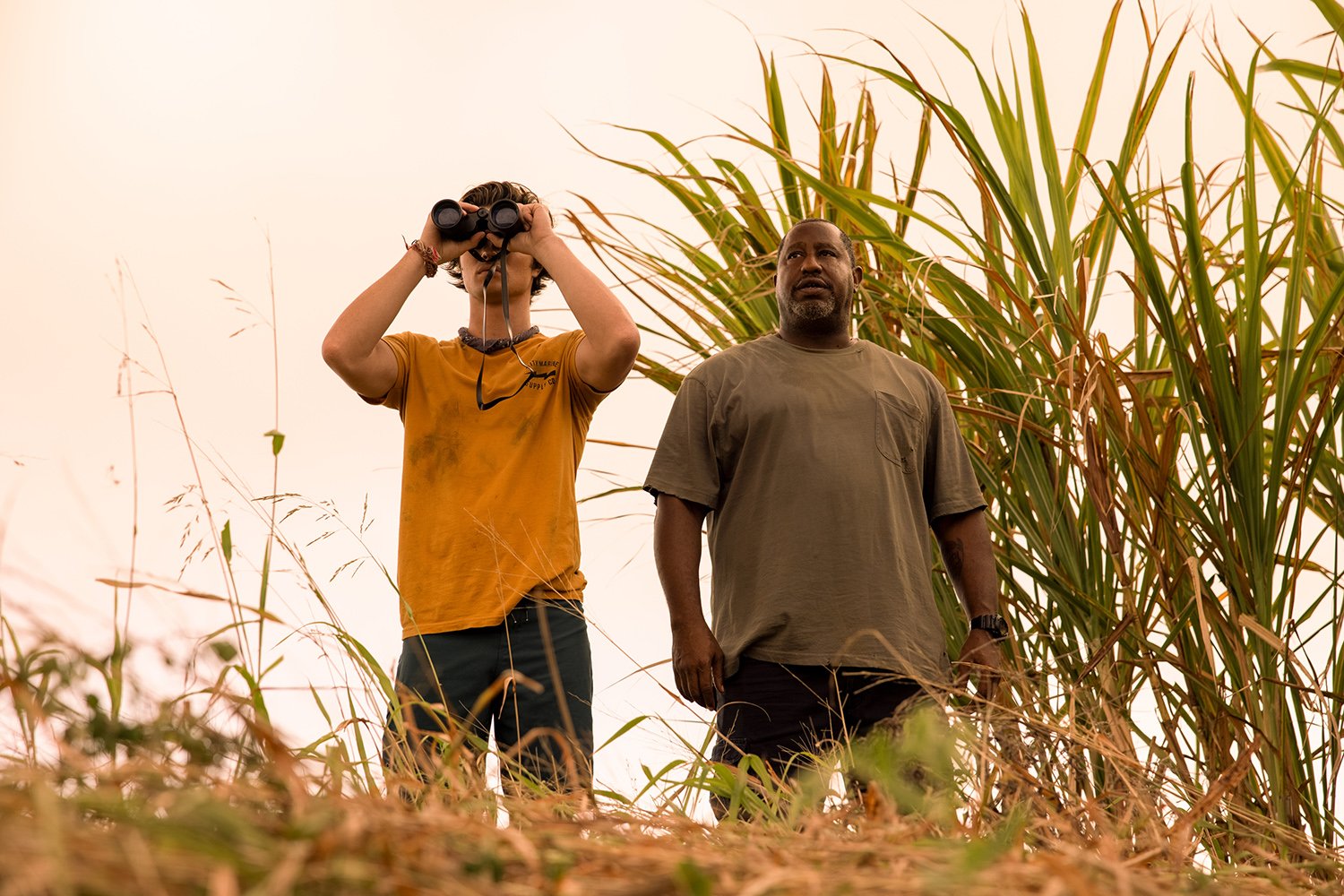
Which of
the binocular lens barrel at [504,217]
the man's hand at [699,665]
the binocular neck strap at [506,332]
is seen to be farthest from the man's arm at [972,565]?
the binocular lens barrel at [504,217]

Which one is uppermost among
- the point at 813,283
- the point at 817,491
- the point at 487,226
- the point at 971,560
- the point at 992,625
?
the point at 487,226

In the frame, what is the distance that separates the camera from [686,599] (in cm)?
204

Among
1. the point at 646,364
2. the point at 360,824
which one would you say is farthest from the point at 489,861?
the point at 646,364

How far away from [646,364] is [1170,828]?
1527mm

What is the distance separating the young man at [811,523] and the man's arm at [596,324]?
14 centimetres

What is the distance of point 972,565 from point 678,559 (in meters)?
0.48

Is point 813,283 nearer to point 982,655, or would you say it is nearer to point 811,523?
point 811,523

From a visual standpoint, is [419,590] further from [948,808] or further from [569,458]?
[948,808]

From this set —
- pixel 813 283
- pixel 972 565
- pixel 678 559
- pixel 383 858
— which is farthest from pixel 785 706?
pixel 383 858

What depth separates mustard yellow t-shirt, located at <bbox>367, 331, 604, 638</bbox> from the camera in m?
1.98

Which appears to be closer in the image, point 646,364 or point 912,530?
point 912,530

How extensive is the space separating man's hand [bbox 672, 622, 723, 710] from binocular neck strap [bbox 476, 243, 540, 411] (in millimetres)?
470

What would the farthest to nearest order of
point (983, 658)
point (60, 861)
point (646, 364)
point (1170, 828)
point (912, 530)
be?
point (646, 364)
point (912, 530)
point (983, 658)
point (1170, 828)
point (60, 861)

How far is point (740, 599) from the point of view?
2078mm
